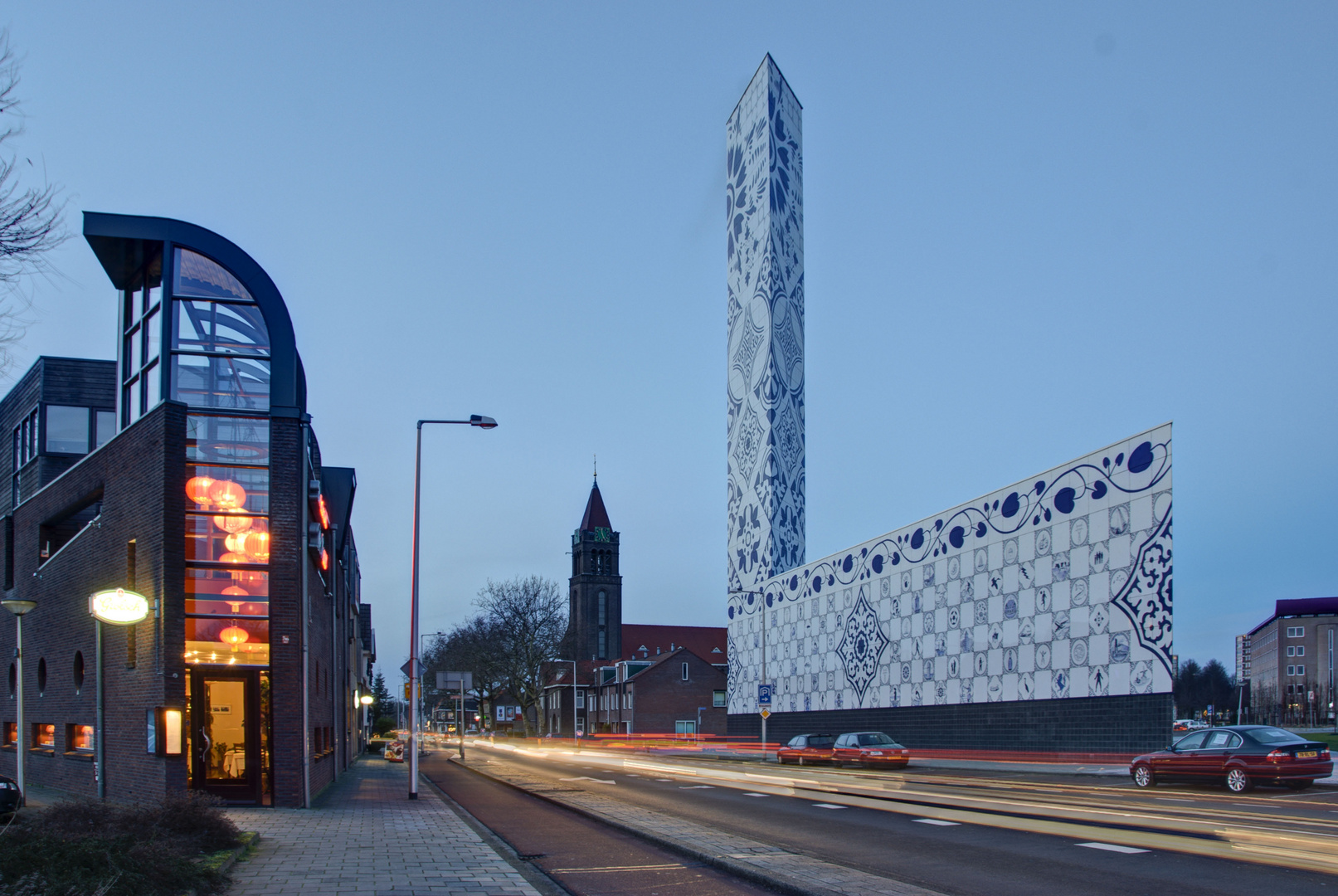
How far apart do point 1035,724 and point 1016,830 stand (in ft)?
61.7

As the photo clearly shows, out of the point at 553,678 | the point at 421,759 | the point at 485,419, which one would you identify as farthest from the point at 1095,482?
the point at 553,678

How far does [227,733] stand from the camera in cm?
1920

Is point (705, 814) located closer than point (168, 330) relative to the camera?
Yes

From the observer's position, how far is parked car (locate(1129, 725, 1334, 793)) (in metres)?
18.6

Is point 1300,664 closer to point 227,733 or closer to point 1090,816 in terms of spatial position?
point 1090,816

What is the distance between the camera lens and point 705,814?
56.1 ft

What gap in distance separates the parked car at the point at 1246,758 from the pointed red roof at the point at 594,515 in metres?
102

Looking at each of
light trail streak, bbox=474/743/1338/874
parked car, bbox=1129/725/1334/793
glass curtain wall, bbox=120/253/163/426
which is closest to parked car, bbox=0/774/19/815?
glass curtain wall, bbox=120/253/163/426

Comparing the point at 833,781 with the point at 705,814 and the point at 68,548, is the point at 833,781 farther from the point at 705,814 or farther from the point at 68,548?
the point at 68,548

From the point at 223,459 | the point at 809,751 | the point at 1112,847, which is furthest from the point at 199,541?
the point at 809,751

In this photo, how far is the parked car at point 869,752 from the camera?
31.4 m

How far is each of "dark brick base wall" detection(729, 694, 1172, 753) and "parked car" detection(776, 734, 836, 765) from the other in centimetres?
355

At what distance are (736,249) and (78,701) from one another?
Result: 46.3 metres

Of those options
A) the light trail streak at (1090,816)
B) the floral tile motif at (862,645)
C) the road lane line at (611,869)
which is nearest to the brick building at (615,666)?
the floral tile motif at (862,645)
